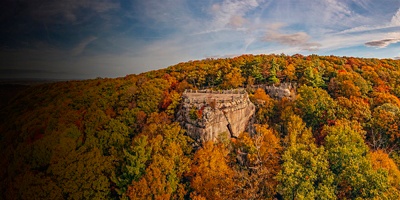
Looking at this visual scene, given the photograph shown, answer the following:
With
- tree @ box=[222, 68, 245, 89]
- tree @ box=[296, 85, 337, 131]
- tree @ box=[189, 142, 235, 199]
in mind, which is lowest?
tree @ box=[189, 142, 235, 199]

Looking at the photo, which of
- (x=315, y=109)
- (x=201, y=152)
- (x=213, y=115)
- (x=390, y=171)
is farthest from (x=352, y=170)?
(x=213, y=115)

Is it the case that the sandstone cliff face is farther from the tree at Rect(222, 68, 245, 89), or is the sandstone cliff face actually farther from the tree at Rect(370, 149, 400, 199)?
the tree at Rect(370, 149, 400, 199)

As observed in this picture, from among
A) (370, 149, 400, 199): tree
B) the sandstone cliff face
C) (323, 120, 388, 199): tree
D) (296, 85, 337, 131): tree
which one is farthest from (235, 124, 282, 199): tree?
(370, 149, 400, 199): tree

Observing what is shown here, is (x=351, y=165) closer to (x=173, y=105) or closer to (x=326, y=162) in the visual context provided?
(x=326, y=162)

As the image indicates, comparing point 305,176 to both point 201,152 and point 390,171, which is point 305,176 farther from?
point 201,152

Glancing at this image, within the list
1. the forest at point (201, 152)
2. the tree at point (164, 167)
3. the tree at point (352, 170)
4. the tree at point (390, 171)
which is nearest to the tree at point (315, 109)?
the forest at point (201, 152)

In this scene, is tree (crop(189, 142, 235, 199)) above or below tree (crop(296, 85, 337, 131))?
below

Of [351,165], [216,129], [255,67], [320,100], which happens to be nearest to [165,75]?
[255,67]

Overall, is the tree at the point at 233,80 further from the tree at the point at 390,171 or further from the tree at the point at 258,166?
the tree at the point at 390,171
